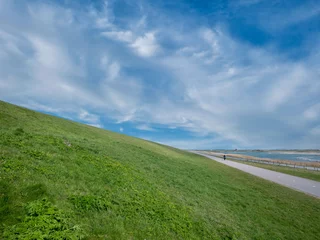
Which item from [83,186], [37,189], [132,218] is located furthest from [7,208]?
[132,218]

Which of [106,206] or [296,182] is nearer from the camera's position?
[106,206]

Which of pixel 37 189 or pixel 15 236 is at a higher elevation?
pixel 37 189

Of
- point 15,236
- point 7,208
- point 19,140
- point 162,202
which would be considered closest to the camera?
point 15,236

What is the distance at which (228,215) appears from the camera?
1392 cm

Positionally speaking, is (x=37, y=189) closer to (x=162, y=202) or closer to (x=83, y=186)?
(x=83, y=186)

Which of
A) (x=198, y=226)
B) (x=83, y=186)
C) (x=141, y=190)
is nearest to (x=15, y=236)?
(x=83, y=186)

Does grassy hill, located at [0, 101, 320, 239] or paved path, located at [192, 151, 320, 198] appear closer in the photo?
grassy hill, located at [0, 101, 320, 239]

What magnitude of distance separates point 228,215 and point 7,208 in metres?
13.4

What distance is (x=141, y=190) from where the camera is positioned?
12.5 m

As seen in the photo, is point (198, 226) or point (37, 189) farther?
point (198, 226)

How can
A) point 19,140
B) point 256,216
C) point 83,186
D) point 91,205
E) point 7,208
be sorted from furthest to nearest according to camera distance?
point 256,216, point 19,140, point 83,186, point 91,205, point 7,208

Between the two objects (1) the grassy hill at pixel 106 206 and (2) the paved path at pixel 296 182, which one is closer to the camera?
(1) the grassy hill at pixel 106 206

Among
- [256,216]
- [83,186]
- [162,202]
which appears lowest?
[256,216]

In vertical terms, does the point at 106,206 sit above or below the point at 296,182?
below
